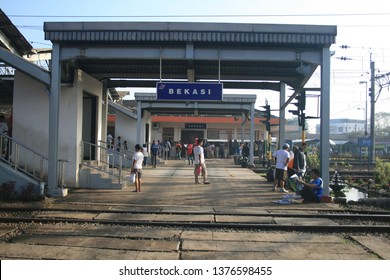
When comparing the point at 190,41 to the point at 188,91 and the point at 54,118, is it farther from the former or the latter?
the point at 54,118

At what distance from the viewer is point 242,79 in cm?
1549

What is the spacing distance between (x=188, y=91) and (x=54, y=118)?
4.08 meters

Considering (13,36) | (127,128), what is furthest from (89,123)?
(127,128)

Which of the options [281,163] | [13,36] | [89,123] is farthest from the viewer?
[13,36]

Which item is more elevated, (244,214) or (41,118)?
(41,118)

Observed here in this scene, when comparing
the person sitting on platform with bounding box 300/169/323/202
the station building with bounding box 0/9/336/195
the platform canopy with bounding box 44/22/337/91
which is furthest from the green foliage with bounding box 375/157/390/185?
the platform canopy with bounding box 44/22/337/91

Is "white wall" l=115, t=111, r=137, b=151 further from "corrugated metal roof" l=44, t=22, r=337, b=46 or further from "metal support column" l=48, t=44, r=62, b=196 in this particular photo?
"corrugated metal roof" l=44, t=22, r=337, b=46

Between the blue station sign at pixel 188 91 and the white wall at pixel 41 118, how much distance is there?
2822 millimetres

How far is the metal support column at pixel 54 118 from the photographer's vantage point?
11.6m

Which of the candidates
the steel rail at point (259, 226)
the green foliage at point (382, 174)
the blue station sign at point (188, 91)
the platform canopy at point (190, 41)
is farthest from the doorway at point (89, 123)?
the green foliage at point (382, 174)

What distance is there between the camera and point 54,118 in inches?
455

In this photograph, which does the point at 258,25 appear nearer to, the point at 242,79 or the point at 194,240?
the point at 242,79

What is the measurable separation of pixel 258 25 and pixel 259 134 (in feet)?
121

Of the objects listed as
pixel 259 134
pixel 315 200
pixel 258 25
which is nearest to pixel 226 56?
pixel 258 25
